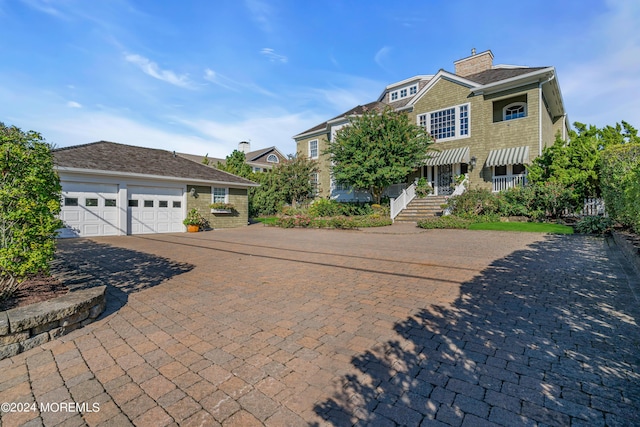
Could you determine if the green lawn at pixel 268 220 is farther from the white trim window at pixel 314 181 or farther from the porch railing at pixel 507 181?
the porch railing at pixel 507 181

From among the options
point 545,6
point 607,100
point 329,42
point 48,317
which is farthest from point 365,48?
point 48,317

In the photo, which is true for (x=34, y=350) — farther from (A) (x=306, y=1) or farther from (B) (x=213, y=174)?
(B) (x=213, y=174)

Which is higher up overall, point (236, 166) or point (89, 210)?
point (236, 166)

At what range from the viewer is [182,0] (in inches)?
363

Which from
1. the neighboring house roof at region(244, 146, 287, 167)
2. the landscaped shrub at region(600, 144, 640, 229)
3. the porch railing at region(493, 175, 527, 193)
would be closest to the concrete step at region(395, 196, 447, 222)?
the porch railing at region(493, 175, 527, 193)

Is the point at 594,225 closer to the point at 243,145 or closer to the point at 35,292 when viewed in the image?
the point at 35,292

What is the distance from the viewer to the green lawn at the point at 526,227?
38.4 feet

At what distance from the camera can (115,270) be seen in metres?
6.39

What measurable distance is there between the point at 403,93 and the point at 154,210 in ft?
73.5

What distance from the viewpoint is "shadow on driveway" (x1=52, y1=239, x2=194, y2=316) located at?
15.9 feet

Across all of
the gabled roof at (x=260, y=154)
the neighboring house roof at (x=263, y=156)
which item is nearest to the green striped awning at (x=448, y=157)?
the neighboring house roof at (x=263, y=156)

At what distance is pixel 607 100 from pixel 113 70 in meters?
25.0

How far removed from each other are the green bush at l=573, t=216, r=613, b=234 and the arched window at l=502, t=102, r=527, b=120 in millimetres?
10028

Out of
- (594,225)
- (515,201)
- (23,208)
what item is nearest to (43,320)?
(23,208)
